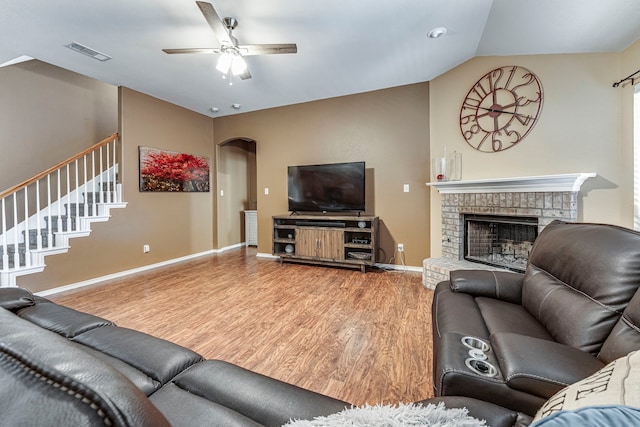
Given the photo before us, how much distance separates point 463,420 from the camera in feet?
1.93

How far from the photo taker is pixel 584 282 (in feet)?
4.08

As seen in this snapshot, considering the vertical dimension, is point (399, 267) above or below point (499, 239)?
below

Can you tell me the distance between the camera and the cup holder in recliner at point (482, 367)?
94 cm

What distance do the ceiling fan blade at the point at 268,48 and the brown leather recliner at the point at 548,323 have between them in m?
2.33

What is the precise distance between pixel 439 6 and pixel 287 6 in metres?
1.27

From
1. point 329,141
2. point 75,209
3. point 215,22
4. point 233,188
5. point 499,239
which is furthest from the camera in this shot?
point 233,188

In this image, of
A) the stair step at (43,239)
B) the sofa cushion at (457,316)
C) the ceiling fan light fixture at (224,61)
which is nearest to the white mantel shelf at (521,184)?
the sofa cushion at (457,316)

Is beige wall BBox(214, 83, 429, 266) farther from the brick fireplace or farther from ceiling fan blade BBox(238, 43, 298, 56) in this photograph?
ceiling fan blade BBox(238, 43, 298, 56)

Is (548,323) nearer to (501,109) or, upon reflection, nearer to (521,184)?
(521,184)

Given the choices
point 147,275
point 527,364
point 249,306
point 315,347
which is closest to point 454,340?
point 527,364

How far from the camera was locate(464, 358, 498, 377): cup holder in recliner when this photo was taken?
0.94 meters

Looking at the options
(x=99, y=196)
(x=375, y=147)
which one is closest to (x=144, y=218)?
(x=99, y=196)

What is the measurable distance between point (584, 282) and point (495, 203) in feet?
6.74

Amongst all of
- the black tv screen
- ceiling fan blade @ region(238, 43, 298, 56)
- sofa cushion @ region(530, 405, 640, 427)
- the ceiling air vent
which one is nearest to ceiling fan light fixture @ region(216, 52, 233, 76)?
ceiling fan blade @ region(238, 43, 298, 56)
